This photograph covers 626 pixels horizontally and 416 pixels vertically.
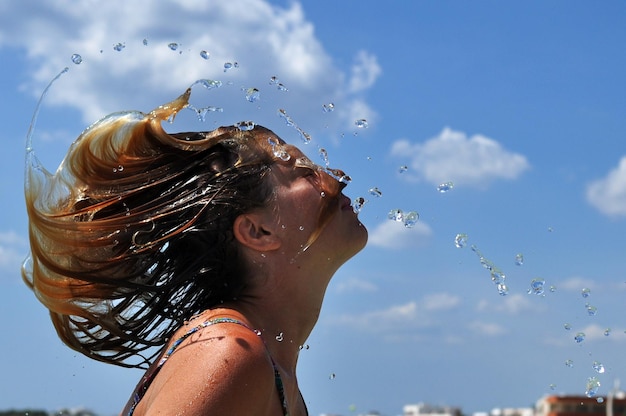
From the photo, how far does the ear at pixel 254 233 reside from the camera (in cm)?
445

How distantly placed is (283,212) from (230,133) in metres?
0.48

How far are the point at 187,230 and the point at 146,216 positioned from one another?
0.63 feet

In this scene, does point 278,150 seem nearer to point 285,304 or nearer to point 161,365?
point 285,304

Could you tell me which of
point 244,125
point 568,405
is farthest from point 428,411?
point 244,125

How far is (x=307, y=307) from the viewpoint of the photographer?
4488 mm

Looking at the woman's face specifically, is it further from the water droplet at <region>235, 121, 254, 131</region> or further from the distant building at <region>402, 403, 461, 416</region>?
the distant building at <region>402, 403, 461, 416</region>

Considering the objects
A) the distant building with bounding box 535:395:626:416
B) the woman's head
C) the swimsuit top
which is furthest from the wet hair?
the distant building with bounding box 535:395:626:416

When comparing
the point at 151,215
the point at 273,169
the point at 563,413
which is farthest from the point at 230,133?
the point at 563,413

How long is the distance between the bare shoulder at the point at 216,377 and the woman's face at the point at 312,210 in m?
0.88

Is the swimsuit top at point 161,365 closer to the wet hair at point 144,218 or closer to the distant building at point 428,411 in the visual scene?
the wet hair at point 144,218

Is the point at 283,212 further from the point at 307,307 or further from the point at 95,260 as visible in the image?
the point at 95,260

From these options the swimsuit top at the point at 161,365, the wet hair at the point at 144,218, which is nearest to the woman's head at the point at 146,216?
the wet hair at the point at 144,218

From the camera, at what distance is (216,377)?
3.38 m

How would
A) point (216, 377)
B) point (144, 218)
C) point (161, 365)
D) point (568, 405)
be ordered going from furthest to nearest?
point (568, 405) → point (144, 218) → point (161, 365) → point (216, 377)
